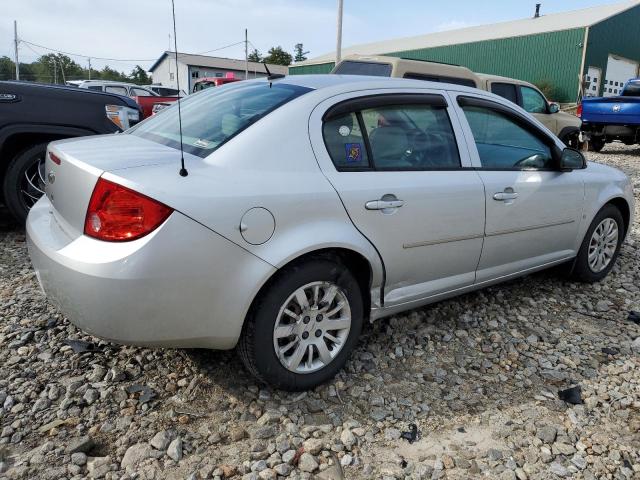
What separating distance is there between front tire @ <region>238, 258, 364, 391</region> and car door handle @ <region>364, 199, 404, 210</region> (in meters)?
0.34

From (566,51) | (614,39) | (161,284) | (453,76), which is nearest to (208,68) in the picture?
(566,51)

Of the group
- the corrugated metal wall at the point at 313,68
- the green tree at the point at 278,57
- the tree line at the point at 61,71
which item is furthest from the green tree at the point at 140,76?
the corrugated metal wall at the point at 313,68

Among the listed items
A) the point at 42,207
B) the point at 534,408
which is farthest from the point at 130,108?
the point at 534,408

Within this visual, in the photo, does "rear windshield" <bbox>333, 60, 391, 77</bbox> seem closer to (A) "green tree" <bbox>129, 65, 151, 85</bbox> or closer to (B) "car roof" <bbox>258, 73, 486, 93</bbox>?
(B) "car roof" <bbox>258, 73, 486, 93</bbox>

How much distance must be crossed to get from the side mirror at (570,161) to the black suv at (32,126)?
3.77 metres

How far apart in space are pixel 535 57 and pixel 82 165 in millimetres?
31607

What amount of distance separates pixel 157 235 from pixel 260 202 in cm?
46

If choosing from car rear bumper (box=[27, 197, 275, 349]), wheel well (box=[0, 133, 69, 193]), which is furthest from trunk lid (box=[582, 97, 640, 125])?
car rear bumper (box=[27, 197, 275, 349])

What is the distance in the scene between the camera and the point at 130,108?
5.30 m

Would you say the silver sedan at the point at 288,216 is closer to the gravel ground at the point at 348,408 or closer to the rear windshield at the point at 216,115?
the rear windshield at the point at 216,115

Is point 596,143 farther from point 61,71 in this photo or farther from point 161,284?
point 61,71

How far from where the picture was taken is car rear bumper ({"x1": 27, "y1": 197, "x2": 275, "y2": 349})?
216 centimetres

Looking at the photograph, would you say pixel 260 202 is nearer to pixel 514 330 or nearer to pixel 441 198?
pixel 441 198

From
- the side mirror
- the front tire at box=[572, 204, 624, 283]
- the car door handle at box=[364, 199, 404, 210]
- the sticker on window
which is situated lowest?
the front tire at box=[572, 204, 624, 283]
